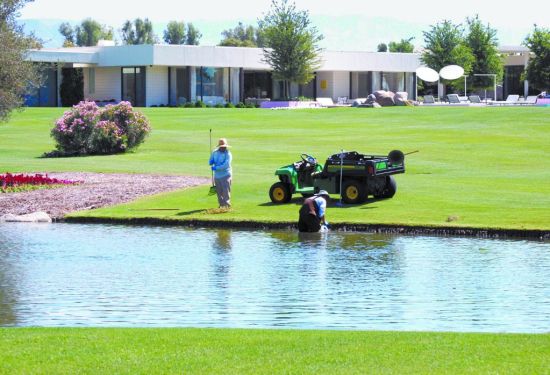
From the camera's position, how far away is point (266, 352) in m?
12.6

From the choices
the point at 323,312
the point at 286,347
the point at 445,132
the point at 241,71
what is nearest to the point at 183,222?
the point at 323,312

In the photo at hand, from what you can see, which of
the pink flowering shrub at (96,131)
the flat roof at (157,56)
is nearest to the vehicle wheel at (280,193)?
the pink flowering shrub at (96,131)

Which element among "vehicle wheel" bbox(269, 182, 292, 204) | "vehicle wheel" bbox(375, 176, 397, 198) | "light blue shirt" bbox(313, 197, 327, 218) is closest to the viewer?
"light blue shirt" bbox(313, 197, 327, 218)

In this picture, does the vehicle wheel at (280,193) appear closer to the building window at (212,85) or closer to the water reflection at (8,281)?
the water reflection at (8,281)

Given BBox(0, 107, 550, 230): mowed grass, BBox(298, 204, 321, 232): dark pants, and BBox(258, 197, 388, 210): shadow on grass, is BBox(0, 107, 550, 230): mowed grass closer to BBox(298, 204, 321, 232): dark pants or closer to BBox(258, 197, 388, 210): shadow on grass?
BBox(258, 197, 388, 210): shadow on grass

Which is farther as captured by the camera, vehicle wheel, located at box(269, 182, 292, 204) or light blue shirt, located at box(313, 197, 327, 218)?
vehicle wheel, located at box(269, 182, 292, 204)

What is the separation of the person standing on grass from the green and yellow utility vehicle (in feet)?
4.83

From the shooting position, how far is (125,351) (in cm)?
1262

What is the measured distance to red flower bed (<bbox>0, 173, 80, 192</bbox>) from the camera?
3575 centimetres

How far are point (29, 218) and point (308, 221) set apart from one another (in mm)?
8368

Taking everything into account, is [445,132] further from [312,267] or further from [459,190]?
[312,267]

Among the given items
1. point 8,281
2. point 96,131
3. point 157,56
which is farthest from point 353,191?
point 157,56

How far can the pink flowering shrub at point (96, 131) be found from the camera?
49812mm

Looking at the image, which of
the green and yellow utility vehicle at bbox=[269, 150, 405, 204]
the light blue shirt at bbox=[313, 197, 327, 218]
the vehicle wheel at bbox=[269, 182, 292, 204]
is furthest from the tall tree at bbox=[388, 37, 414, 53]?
the light blue shirt at bbox=[313, 197, 327, 218]
